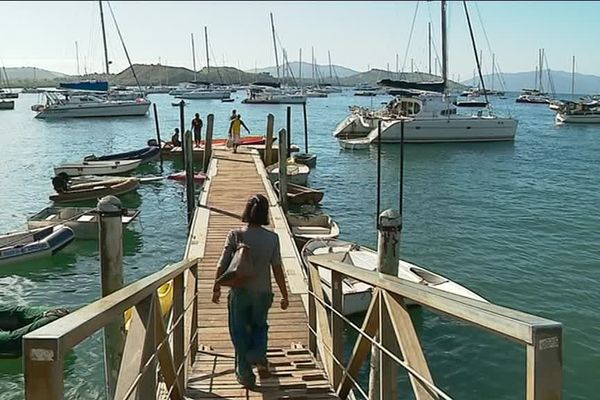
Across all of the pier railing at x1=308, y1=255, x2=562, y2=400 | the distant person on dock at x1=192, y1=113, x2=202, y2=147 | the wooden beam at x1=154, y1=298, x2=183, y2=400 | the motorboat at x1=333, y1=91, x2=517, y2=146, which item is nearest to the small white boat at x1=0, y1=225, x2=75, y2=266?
the pier railing at x1=308, y1=255, x2=562, y2=400

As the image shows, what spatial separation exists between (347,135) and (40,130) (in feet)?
102

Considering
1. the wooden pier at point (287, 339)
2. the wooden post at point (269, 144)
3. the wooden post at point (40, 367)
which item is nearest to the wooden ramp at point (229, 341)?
the wooden pier at point (287, 339)

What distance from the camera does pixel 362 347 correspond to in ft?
15.4

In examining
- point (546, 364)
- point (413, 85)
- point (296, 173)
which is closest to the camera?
point (546, 364)

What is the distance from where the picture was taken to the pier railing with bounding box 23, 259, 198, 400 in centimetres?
224

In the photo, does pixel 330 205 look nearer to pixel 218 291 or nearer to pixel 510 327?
pixel 218 291

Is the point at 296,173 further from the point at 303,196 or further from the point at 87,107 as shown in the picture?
the point at 87,107

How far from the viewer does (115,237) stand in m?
6.98

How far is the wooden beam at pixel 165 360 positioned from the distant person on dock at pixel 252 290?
0.64m

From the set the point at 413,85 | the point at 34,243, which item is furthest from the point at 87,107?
the point at 34,243

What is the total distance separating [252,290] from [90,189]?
19.3 meters

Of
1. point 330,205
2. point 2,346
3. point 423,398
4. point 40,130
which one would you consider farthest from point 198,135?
point 40,130

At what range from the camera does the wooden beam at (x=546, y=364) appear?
2.21 metres

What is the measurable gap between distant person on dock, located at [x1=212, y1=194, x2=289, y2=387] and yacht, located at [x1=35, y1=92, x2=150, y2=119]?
6890 centimetres
